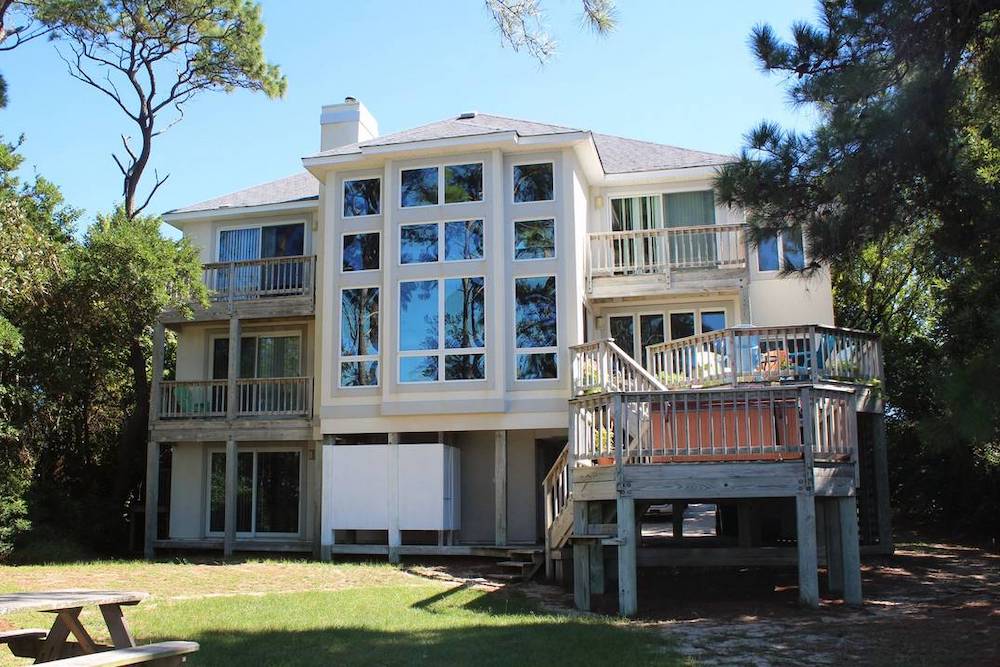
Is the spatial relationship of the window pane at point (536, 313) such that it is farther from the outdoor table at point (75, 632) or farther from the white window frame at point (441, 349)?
the outdoor table at point (75, 632)

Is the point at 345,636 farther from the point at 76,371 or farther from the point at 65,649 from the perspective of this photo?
the point at 76,371

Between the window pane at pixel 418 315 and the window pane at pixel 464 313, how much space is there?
250mm

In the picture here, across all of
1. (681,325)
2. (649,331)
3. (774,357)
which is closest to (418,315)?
(649,331)

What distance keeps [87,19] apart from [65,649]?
18.9 metres

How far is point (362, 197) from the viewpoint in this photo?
60.5 feet

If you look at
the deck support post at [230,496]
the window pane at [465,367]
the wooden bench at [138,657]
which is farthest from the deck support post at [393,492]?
the wooden bench at [138,657]

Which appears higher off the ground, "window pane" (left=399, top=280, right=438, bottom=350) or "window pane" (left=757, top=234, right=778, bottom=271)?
"window pane" (left=757, top=234, right=778, bottom=271)

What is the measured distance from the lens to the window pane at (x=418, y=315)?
57.0ft

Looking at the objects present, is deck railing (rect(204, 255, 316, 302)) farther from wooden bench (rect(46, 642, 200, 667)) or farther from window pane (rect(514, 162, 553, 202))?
wooden bench (rect(46, 642, 200, 667))

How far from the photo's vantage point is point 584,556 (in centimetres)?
1143

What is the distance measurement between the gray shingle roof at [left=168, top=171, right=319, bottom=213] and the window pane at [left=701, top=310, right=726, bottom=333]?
29.3ft

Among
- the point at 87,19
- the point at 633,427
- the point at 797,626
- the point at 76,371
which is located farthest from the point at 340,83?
the point at 797,626

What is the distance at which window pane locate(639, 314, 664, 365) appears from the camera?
1852cm

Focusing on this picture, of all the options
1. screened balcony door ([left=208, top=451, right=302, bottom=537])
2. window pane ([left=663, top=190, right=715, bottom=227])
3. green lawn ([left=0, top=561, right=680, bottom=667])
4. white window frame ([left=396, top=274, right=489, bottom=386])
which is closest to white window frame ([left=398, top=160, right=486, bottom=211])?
white window frame ([left=396, top=274, right=489, bottom=386])
